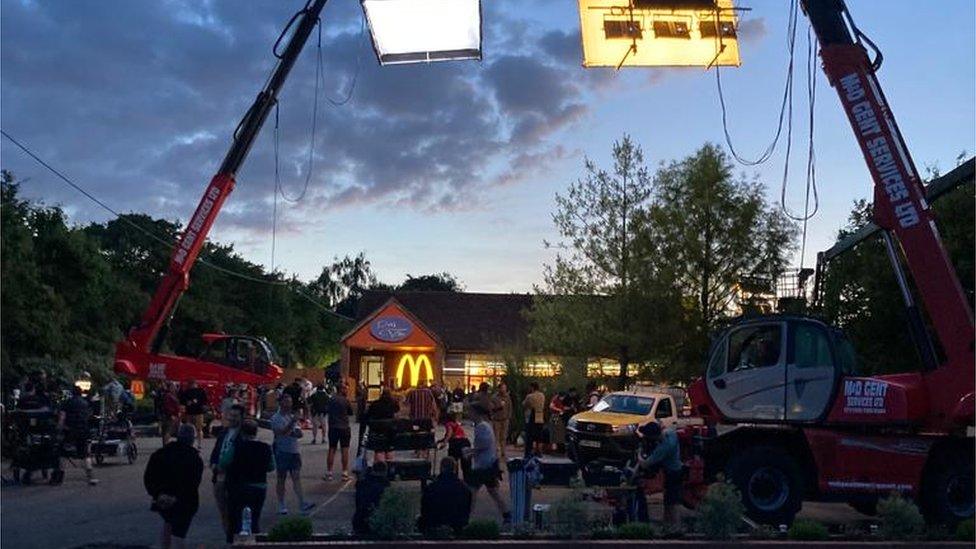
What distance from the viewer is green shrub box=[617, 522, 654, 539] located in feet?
39.8

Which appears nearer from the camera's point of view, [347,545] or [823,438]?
[347,545]

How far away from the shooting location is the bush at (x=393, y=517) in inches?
473

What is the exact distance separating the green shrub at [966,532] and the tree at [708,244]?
22480mm

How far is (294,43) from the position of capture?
86.0 feet

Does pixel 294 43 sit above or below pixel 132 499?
above

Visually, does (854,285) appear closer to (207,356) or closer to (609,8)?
(609,8)

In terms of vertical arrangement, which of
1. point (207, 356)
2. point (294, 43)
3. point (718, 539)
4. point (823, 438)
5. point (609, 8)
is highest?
point (294, 43)

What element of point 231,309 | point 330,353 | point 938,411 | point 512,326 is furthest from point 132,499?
point 330,353

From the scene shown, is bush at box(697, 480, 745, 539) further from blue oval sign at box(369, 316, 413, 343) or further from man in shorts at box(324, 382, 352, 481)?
blue oval sign at box(369, 316, 413, 343)

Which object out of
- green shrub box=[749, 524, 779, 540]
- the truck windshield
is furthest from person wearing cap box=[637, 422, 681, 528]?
the truck windshield

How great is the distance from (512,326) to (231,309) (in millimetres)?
18644

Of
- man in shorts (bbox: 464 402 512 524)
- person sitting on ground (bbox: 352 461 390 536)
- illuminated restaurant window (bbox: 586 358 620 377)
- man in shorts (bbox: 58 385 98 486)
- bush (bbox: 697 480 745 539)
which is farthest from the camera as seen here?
illuminated restaurant window (bbox: 586 358 620 377)

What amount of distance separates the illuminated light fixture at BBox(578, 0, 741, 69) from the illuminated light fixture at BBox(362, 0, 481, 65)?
1.88 metres

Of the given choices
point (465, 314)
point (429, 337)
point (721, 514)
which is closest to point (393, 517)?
point (721, 514)
